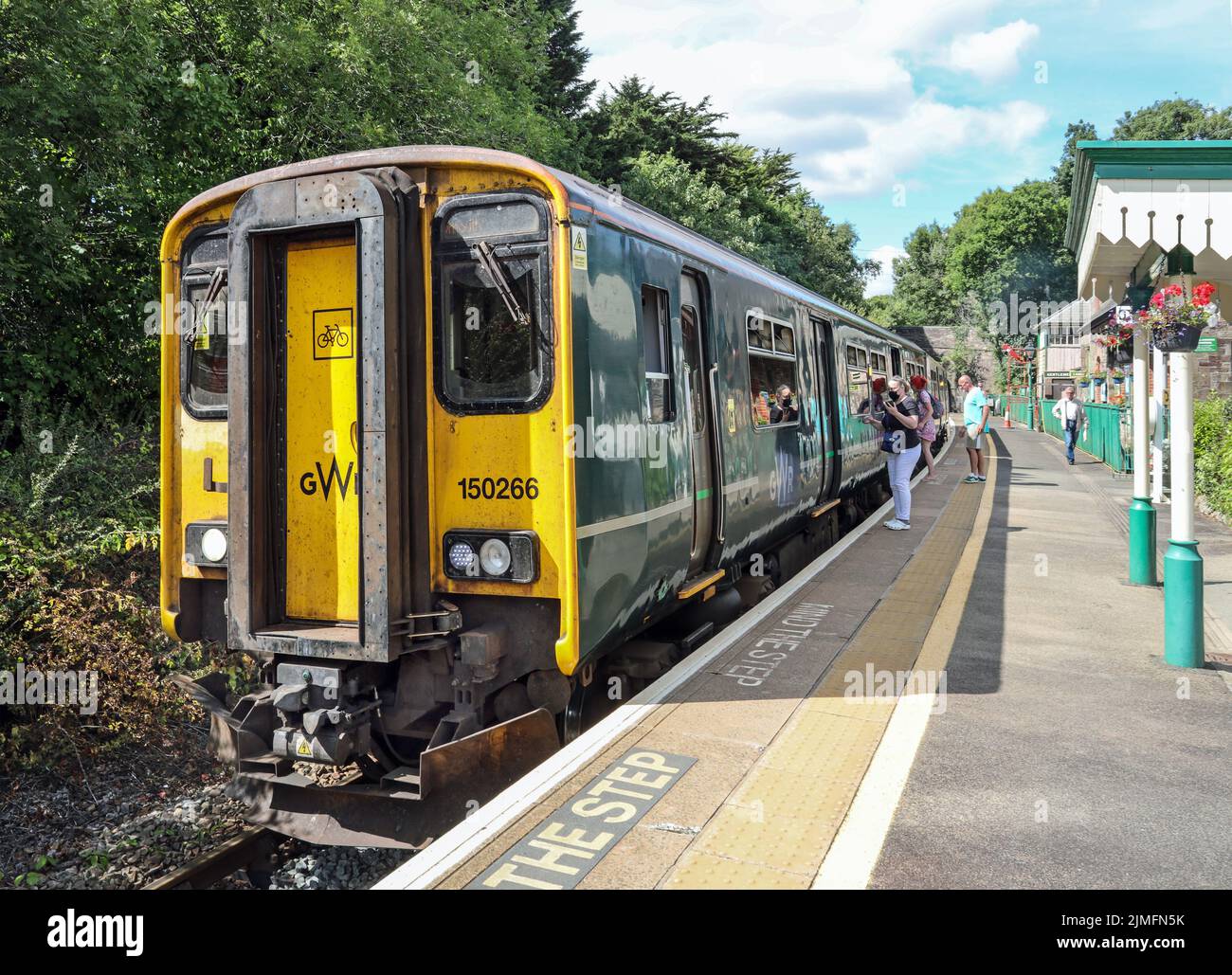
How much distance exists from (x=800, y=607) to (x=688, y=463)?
2220 millimetres

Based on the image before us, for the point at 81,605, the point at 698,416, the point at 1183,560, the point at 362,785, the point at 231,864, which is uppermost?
the point at 698,416

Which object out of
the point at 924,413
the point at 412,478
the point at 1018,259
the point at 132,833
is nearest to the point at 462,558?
the point at 412,478

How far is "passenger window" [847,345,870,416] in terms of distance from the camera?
41.2 feet

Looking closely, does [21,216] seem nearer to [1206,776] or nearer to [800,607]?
[800,607]

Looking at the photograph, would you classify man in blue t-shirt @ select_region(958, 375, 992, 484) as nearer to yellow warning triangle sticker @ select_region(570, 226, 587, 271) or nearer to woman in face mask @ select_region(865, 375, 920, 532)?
woman in face mask @ select_region(865, 375, 920, 532)

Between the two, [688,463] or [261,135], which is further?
[261,135]

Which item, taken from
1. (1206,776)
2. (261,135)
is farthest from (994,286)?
(1206,776)

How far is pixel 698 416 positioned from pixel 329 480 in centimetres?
278

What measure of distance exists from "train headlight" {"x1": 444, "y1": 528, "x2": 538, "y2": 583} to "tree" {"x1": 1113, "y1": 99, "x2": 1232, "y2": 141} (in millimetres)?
88039

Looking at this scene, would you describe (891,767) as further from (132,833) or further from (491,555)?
(132,833)

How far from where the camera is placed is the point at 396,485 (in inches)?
181

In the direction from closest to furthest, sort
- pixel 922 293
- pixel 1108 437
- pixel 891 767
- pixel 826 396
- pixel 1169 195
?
pixel 891 767 → pixel 1169 195 → pixel 826 396 → pixel 1108 437 → pixel 922 293

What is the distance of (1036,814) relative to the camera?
4074 mm

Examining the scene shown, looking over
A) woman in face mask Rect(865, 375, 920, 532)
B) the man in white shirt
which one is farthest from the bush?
the man in white shirt
